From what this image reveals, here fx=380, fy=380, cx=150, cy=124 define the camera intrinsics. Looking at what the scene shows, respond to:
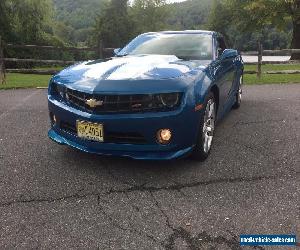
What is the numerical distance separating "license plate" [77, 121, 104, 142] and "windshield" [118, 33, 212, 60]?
1648mm

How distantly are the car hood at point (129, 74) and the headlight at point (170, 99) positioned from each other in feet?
0.28

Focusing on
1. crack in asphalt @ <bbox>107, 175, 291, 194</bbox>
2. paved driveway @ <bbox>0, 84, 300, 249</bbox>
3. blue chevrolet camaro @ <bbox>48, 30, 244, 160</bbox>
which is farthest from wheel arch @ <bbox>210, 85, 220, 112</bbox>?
crack in asphalt @ <bbox>107, 175, 291, 194</bbox>

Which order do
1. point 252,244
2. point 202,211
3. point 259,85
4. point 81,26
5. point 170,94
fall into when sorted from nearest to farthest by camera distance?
point 252,244
point 202,211
point 170,94
point 259,85
point 81,26

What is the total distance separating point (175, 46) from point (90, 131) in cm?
198

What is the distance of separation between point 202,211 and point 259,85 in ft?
26.1

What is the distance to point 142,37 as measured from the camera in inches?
225

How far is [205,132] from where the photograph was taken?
13.4 feet

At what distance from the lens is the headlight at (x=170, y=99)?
3.56m

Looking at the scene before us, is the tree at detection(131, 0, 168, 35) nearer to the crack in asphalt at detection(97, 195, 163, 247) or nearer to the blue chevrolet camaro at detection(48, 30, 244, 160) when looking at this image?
the blue chevrolet camaro at detection(48, 30, 244, 160)

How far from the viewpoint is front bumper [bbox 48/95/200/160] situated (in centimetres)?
352

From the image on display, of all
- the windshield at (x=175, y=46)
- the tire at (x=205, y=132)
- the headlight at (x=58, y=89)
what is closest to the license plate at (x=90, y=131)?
the headlight at (x=58, y=89)

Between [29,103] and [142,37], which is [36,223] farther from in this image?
[29,103]

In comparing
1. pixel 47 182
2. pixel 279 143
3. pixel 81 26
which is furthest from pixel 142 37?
pixel 81 26

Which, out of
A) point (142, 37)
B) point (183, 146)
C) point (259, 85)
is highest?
point (142, 37)
